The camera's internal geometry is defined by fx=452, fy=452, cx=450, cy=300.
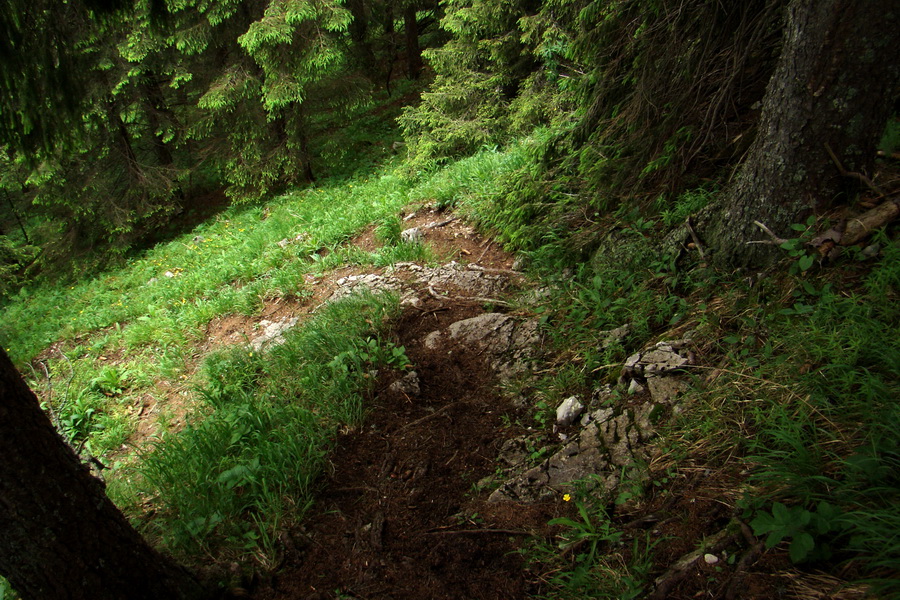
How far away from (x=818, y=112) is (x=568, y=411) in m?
2.17

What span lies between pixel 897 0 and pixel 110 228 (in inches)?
562

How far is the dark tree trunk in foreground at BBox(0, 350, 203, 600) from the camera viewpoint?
1.65 metres

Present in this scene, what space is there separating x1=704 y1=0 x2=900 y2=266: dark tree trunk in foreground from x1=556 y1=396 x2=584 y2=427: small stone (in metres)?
1.38

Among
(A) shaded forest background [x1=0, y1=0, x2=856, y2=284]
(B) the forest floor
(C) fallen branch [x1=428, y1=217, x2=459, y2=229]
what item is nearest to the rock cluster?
(B) the forest floor

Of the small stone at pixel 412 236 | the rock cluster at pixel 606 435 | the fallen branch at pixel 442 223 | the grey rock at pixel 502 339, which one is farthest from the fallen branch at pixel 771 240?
the fallen branch at pixel 442 223

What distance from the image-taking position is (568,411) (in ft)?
9.40

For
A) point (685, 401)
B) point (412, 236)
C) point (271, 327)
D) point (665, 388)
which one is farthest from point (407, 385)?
point (412, 236)

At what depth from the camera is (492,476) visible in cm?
272

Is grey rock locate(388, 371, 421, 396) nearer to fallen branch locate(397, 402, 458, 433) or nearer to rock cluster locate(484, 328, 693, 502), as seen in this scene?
fallen branch locate(397, 402, 458, 433)

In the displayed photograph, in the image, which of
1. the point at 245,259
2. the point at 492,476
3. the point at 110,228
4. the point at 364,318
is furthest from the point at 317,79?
the point at 492,476

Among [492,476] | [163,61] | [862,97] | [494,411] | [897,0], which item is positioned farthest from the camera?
[163,61]

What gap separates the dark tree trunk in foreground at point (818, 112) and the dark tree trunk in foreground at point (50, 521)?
12.0ft

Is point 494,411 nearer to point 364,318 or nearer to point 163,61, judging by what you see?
A: point 364,318

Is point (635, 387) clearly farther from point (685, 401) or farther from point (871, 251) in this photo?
point (871, 251)
